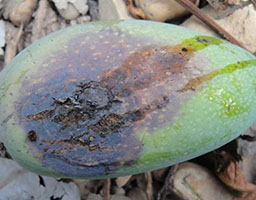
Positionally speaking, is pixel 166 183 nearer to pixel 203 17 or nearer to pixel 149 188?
pixel 149 188

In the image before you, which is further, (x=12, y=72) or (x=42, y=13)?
(x=42, y=13)

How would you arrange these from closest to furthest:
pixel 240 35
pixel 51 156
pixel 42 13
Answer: pixel 51 156 → pixel 240 35 → pixel 42 13

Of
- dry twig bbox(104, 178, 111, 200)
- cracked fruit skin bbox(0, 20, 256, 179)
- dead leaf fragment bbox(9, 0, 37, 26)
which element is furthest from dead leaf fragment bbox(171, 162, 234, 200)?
dead leaf fragment bbox(9, 0, 37, 26)

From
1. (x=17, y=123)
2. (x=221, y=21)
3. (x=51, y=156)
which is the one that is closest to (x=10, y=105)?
(x=17, y=123)

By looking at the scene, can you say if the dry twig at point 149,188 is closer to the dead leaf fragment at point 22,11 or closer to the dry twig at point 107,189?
the dry twig at point 107,189

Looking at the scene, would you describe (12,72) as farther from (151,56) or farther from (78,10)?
(78,10)

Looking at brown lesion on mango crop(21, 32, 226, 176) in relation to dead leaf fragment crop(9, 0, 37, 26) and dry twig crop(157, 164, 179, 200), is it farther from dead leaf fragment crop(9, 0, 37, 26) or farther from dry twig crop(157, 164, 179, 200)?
dead leaf fragment crop(9, 0, 37, 26)

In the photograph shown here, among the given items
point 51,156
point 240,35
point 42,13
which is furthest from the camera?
point 42,13

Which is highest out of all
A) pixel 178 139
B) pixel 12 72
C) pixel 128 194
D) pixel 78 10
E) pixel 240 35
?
pixel 12 72

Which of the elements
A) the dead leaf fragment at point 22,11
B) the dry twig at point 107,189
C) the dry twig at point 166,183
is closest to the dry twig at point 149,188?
the dry twig at point 166,183

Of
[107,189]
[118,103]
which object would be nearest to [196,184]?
[107,189]
